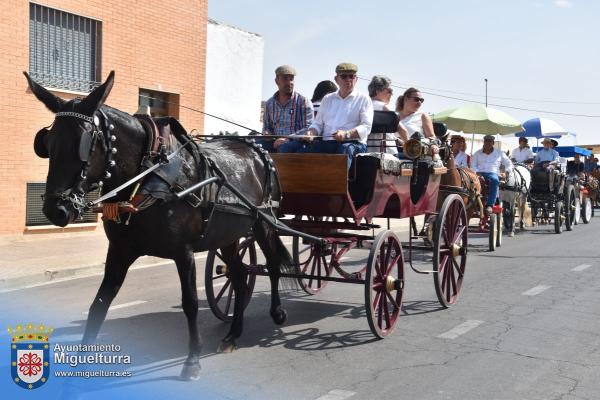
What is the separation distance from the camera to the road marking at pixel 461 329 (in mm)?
6641

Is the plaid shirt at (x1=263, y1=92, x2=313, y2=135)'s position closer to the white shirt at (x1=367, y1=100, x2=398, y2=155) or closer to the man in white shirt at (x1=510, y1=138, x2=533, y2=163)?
the white shirt at (x1=367, y1=100, x2=398, y2=155)

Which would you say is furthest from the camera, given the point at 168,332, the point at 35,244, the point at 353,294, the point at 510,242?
the point at 510,242

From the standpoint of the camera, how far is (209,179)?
538 centimetres

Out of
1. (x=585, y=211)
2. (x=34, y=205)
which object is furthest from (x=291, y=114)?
(x=585, y=211)

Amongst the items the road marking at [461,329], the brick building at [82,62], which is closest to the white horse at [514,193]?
the brick building at [82,62]

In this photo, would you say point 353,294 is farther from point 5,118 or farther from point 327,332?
point 5,118

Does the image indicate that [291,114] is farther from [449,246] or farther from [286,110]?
[449,246]

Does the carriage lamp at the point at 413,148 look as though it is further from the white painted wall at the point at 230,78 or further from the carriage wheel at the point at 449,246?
the white painted wall at the point at 230,78

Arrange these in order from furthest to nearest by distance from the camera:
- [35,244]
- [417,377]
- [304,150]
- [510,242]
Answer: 1. [510,242]
2. [35,244]
3. [304,150]
4. [417,377]

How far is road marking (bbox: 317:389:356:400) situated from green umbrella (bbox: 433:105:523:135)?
12.6 m

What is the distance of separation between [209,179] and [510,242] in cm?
1140

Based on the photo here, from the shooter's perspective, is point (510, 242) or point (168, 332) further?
point (510, 242)

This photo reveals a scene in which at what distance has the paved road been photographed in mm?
5059

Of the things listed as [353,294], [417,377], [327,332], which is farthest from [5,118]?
[417,377]
